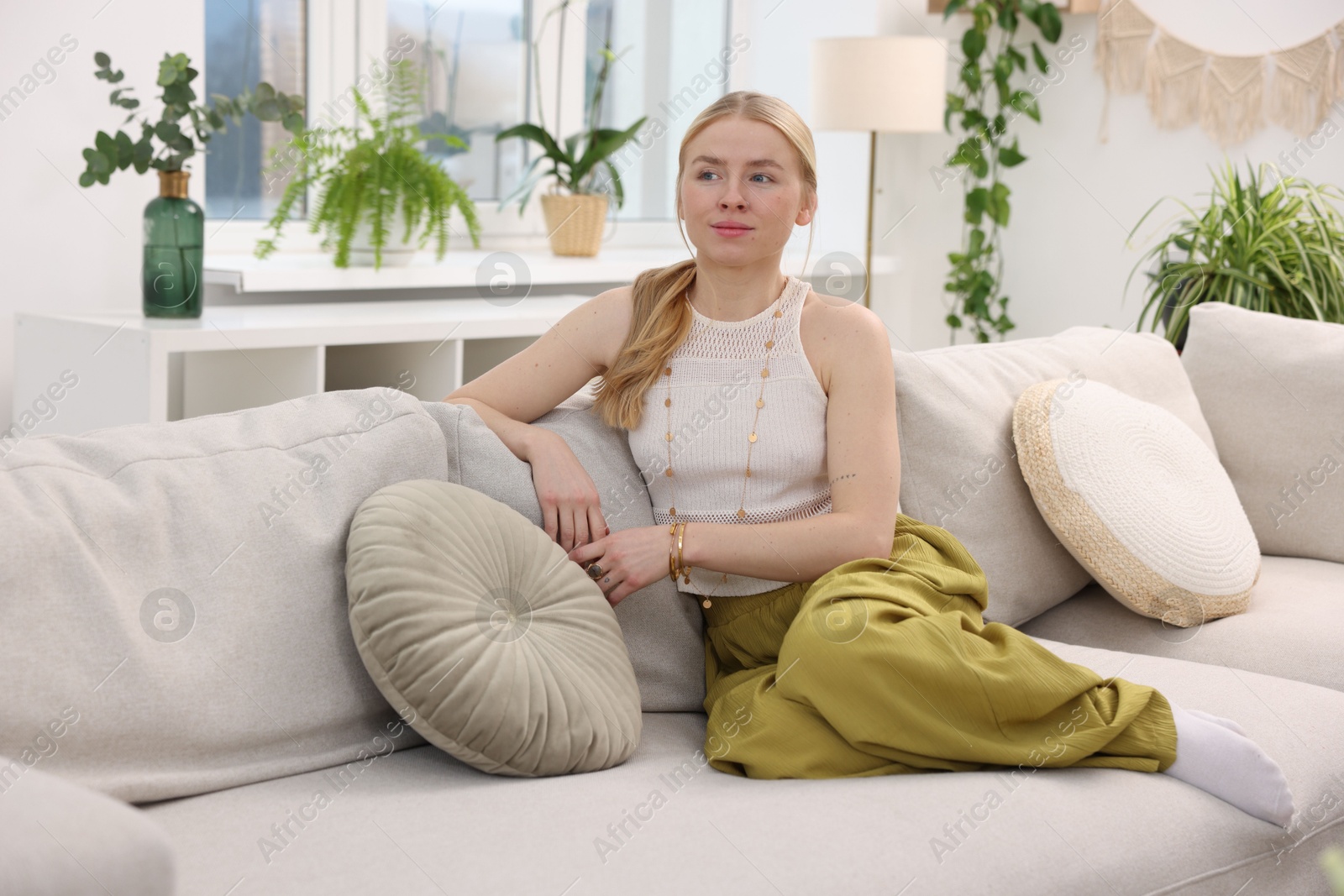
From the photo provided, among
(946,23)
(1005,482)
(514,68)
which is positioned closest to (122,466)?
(1005,482)

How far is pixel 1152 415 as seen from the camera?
6.32ft

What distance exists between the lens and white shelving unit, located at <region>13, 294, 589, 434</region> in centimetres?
217

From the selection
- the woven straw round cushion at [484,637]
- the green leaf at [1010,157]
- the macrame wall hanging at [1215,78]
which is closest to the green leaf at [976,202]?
the green leaf at [1010,157]

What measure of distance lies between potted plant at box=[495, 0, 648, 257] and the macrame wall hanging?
1.50m

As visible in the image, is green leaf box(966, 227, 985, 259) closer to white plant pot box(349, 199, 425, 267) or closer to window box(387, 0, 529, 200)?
window box(387, 0, 529, 200)

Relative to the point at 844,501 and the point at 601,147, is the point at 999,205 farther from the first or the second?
the point at 844,501

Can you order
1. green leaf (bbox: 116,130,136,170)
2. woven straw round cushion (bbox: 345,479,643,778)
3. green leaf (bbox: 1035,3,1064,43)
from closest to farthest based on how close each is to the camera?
woven straw round cushion (bbox: 345,479,643,778), green leaf (bbox: 116,130,136,170), green leaf (bbox: 1035,3,1064,43)

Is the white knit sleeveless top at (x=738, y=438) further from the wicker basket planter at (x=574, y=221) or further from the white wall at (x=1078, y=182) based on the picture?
the white wall at (x=1078, y=182)

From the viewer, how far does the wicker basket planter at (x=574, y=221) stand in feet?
11.1

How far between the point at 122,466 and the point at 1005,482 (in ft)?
3.95

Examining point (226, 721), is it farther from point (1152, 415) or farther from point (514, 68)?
point (514, 68)

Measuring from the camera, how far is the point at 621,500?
154cm

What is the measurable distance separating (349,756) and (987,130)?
3296 millimetres

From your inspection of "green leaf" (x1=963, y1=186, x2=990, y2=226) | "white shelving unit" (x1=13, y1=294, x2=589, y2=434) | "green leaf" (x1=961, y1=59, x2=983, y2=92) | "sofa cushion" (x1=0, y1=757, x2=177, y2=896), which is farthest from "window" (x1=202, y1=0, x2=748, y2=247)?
"sofa cushion" (x1=0, y1=757, x2=177, y2=896)
